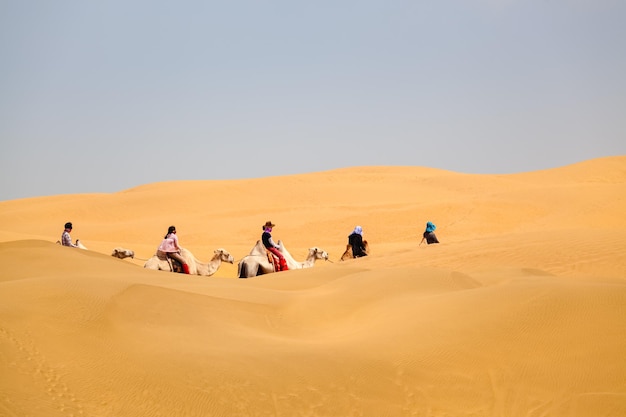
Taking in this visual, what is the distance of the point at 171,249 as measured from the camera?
17453mm

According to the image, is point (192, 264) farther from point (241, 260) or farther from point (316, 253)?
point (316, 253)

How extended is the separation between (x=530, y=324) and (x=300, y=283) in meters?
5.67

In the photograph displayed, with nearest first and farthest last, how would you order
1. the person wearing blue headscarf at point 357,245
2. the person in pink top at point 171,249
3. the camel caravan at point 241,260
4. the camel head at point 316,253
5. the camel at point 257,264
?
the camel at point 257,264
the camel caravan at point 241,260
the person in pink top at point 171,249
the camel head at point 316,253
the person wearing blue headscarf at point 357,245

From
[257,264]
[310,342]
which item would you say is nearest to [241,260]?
[257,264]

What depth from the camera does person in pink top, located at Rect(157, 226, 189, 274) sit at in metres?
17.4

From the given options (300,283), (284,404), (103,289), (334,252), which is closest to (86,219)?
(334,252)

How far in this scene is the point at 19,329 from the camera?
658cm

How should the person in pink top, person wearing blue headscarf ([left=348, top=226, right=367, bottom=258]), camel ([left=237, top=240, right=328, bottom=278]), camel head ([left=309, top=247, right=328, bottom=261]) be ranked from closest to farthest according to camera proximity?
camel ([left=237, top=240, right=328, bottom=278]), the person in pink top, camel head ([left=309, top=247, right=328, bottom=261]), person wearing blue headscarf ([left=348, top=226, right=367, bottom=258])

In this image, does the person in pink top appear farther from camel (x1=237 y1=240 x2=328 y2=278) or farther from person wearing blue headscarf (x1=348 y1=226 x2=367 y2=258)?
person wearing blue headscarf (x1=348 y1=226 x2=367 y2=258)

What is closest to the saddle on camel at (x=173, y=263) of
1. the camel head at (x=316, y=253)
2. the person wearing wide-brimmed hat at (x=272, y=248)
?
the person wearing wide-brimmed hat at (x=272, y=248)

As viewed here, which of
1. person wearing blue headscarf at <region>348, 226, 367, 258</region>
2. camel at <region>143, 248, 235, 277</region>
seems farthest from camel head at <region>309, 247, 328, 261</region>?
camel at <region>143, 248, 235, 277</region>

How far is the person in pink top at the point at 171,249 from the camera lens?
57.0ft

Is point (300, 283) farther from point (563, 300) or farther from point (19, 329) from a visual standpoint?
point (19, 329)

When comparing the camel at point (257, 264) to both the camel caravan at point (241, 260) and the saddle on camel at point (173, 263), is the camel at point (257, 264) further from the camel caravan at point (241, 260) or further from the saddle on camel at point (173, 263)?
the saddle on camel at point (173, 263)
